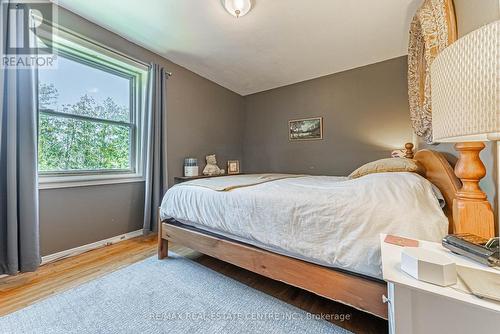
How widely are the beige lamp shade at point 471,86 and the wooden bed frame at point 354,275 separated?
1.25ft

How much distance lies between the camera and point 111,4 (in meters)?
2.06

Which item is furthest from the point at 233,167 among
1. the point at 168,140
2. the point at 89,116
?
the point at 89,116

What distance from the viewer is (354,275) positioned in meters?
1.13

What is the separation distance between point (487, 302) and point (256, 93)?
4.13m

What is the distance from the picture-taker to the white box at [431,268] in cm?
60

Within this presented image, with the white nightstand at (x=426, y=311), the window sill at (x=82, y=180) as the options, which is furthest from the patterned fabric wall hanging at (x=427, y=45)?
the window sill at (x=82, y=180)

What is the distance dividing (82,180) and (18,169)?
52cm

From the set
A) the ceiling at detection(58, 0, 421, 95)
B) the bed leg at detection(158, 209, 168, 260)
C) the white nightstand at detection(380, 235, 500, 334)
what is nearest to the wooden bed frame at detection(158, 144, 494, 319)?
the white nightstand at detection(380, 235, 500, 334)

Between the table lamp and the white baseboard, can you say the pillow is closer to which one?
the table lamp

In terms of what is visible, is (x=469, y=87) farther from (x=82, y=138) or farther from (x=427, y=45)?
(x=82, y=138)

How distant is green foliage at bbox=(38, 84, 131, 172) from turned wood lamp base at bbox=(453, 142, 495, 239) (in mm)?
3058

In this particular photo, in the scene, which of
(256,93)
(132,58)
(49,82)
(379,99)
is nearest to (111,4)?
(132,58)

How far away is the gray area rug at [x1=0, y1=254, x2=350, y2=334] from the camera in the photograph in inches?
48.7

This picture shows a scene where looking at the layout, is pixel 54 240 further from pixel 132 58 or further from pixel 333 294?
pixel 333 294
